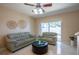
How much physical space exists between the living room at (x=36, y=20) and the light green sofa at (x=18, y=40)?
2.0 inches

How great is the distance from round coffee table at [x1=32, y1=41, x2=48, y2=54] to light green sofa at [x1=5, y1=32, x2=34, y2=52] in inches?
4.8

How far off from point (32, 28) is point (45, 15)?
35cm

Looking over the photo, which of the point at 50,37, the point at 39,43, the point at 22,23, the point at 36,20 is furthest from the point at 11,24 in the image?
the point at 50,37

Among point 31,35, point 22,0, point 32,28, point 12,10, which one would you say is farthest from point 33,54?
point 22,0

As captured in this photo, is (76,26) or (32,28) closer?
(76,26)

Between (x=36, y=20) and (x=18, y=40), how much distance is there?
501mm

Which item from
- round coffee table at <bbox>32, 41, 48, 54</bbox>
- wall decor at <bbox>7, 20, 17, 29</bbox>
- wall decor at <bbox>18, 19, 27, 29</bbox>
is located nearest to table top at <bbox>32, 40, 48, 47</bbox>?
round coffee table at <bbox>32, 41, 48, 54</bbox>

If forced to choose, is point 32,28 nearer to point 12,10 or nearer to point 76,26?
point 12,10

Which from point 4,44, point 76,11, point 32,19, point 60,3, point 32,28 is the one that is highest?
point 60,3

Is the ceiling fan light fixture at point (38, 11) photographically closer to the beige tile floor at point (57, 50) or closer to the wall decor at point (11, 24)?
the wall decor at point (11, 24)

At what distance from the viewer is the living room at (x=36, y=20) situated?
4.82 feet

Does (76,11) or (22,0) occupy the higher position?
(22,0)

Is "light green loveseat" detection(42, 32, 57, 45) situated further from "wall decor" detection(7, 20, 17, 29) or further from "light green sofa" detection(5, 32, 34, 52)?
"wall decor" detection(7, 20, 17, 29)

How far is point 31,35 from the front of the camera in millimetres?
1616
